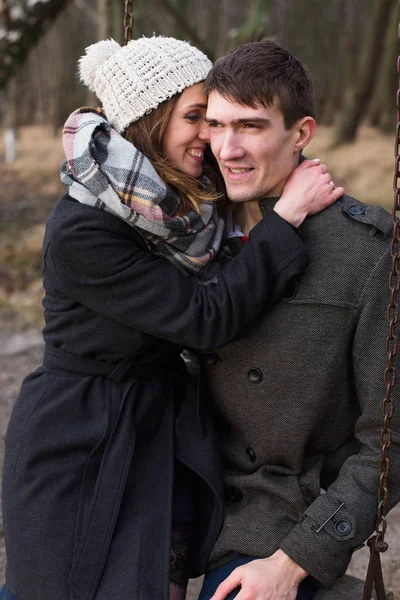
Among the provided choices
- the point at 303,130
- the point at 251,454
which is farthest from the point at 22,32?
the point at 251,454

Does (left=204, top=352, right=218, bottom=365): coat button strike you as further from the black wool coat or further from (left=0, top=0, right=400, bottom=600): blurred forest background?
(left=0, top=0, right=400, bottom=600): blurred forest background

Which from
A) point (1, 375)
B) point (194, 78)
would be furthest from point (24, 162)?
point (194, 78)

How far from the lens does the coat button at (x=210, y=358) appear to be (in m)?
2.24

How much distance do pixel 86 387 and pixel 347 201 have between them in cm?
92

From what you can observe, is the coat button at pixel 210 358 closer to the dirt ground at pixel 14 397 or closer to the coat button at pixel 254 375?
the coat button at pixel 254 375

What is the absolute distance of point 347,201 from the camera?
2168mm

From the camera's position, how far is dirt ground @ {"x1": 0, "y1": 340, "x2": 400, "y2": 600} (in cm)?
315

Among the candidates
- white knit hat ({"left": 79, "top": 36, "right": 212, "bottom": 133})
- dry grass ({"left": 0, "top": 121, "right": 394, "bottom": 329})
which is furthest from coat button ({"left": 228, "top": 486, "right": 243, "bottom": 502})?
dry grass ({"left": 0, "top": 121, "right": 394, "bottom": 329})

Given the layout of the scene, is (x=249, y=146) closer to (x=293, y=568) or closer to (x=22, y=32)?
(x=293, y=568)

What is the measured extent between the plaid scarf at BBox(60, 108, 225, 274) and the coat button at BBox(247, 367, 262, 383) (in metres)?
0.33

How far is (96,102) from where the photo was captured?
8695 millimetres

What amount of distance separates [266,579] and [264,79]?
1.33 m

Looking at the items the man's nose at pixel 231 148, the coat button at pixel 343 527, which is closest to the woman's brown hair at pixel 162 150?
the man's nose at pixel 231 148

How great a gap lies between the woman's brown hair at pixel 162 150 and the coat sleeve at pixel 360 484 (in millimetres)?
556
